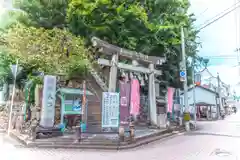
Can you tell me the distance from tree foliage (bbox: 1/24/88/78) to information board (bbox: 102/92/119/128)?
170 centimetres

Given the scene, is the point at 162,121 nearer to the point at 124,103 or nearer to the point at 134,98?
the point at 134,98

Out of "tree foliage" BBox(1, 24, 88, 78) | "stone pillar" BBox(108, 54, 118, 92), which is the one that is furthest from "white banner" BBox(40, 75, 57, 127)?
"stone pillar" BBox(108, 54, 118, 92)

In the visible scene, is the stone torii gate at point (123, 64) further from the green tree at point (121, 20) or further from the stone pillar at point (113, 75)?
the green tree at point (121, 20)

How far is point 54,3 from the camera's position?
7.89 metres

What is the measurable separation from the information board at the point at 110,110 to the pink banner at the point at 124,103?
241 mm

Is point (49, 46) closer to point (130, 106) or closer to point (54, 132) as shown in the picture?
point (54, 132)

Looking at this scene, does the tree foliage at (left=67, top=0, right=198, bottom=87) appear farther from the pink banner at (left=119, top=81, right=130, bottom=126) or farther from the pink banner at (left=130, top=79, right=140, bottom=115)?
the pink banner at (left=119, top=81, right=130, bottom=126)

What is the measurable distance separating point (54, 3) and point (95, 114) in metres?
5.01

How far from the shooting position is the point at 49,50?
628 centimetres

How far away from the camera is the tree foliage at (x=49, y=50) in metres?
5.71

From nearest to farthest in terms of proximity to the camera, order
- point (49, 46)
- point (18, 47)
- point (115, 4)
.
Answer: point (18, 47), point (49, 46), point (115, 4)

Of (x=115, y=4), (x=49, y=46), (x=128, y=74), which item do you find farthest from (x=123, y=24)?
(x=49, y=46)

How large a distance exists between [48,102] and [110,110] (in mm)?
1903

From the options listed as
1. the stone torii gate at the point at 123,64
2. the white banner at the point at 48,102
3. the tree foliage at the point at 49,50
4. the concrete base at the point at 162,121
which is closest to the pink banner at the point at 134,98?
the stone torii gate at the point at 123,64
